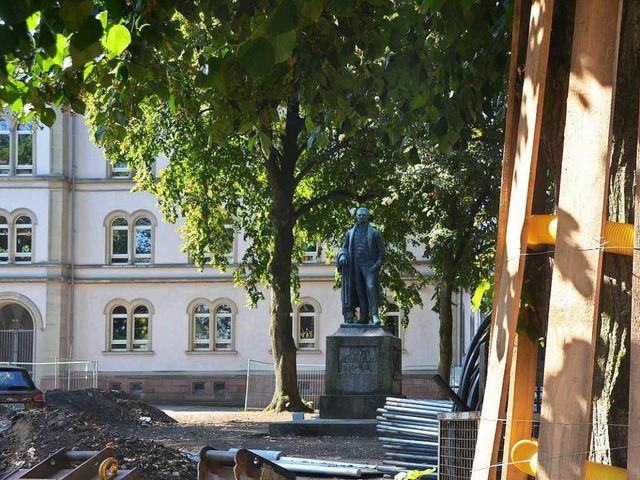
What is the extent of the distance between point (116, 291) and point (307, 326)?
318 inches

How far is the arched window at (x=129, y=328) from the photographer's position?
50438mm

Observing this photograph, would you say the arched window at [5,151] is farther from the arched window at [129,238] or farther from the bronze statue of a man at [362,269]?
the bronze statue of a man at [362,269]

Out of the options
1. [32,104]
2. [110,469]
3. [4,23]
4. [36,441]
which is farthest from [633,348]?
Answer: [36,441]

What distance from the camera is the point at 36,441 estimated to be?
46.0 feet

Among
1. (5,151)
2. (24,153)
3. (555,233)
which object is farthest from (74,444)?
(5,151)

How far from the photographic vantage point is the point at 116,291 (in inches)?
1998

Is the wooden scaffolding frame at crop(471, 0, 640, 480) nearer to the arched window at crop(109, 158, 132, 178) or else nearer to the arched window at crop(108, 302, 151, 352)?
the arched window at crop(108, 302, 151, 352)

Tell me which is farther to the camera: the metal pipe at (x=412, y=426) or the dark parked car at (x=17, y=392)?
the dark parked car at (x=17, y=392)

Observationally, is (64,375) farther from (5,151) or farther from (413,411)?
(413,411)

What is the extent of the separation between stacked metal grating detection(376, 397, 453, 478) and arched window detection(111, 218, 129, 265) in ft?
137

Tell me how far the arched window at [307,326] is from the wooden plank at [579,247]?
4652 centimetres

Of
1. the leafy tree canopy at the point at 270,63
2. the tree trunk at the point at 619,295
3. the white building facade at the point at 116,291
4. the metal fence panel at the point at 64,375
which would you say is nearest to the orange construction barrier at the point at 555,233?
the tree trunk at the point at 619,295

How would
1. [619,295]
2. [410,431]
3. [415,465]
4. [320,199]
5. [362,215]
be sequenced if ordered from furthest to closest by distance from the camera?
[320,199] → [362,215] → [410,431] → [415,465] → [619,295]

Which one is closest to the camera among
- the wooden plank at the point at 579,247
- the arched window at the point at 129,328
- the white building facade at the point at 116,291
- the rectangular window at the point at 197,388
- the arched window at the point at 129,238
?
the wooden plank at the point at 579,247
